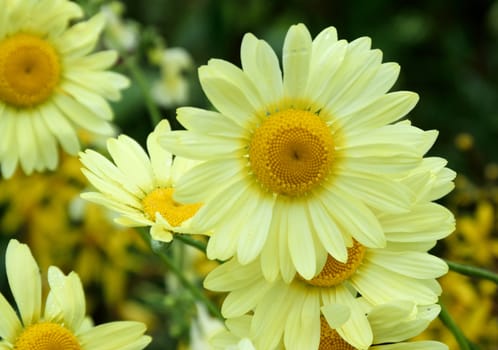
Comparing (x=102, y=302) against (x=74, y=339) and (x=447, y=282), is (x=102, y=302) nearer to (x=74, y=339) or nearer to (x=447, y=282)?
(x=447, y=282)

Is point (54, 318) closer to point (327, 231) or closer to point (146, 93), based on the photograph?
point (327, 231)

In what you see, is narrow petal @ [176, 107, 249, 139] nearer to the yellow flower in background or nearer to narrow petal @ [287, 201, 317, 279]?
narrow petal @ [287, 201, 317, 279]

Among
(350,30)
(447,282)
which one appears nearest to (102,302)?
(447,282)

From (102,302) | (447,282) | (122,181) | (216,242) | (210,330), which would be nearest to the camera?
(216,242)

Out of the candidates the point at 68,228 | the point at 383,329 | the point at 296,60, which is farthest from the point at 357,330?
the point at 68,228

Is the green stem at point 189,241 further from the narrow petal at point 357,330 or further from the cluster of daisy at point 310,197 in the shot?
the narrow petal at point 357,330

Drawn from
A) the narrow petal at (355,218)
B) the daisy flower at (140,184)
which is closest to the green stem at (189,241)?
the daisy flower at (140,184)

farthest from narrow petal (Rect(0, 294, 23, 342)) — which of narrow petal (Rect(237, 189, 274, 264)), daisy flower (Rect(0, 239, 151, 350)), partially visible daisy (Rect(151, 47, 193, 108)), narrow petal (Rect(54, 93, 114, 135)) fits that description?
partially visible daisy (Rect(151, 47, 193, 108))
